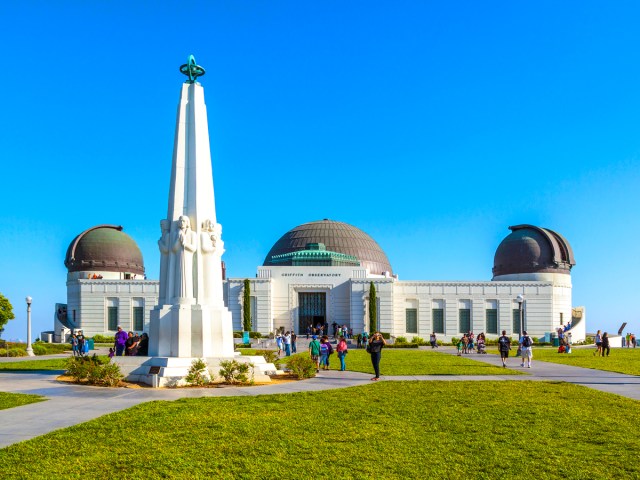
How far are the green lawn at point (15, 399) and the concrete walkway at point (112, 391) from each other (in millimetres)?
311

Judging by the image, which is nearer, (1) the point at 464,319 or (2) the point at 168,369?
(2) the point at 168,369

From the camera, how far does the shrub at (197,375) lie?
17.0 m

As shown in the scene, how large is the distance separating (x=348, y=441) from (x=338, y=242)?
5946 centimetres

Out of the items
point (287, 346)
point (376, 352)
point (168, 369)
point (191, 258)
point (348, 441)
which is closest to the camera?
point (348, 441)

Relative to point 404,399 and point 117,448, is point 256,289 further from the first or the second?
point 117,448

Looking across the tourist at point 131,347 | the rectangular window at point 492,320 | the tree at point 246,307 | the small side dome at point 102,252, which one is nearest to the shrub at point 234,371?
the tourist at point 131,347

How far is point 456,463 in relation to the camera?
7902mm

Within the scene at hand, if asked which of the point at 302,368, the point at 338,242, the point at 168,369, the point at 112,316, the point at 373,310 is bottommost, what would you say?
the point at 302,368

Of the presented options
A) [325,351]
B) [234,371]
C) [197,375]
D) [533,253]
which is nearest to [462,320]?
[533,253]

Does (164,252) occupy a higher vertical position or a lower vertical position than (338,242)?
lower

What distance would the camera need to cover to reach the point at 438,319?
189ft

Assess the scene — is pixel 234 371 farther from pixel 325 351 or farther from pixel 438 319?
pixel 438 319

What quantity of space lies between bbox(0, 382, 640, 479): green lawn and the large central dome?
178 feet

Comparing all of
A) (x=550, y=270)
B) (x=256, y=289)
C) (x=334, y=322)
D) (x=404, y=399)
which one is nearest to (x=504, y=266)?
(x=550, y=270)
